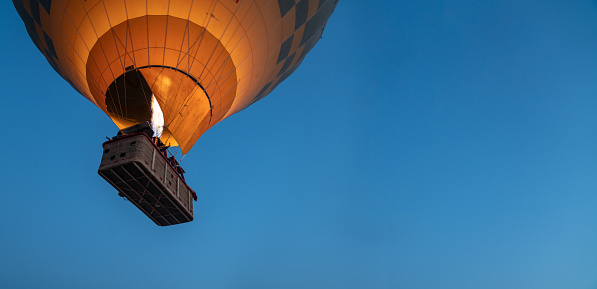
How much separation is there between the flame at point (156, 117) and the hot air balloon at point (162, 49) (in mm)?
19

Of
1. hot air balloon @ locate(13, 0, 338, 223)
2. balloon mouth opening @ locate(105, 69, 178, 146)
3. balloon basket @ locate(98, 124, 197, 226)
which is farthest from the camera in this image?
balloon mouth opening @ locate(105, 69, 178, 146)

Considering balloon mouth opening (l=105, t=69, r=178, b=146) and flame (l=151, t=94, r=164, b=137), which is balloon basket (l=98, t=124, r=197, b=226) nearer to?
flame (l=151, t=94, r=164, b=137)

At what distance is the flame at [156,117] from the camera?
7741 millimetres

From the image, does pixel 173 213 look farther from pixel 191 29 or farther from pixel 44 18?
pixel 44 18

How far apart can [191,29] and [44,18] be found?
3.04m

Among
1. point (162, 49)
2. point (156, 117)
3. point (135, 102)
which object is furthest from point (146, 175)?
point (162, 49)

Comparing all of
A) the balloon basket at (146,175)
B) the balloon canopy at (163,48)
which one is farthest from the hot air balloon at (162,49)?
the balloon basket at (146,175)

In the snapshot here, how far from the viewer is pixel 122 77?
25.2ft

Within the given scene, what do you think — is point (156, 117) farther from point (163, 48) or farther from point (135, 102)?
point (163, 48)

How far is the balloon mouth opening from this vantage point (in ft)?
25.2

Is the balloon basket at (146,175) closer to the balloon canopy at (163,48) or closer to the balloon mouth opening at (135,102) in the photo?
the balloon mouth opening at (135,102)

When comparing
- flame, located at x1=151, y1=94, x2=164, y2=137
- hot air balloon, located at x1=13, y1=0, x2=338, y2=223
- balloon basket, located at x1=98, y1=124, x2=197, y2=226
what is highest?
hot air balloon, located at x1=13, y1=0, x2=338, y2=223

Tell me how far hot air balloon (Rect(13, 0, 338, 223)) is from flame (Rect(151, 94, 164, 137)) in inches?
0.7

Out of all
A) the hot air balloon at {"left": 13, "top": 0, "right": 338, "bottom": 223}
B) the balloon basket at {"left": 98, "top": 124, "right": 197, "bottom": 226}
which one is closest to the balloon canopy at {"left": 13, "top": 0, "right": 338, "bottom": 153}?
the hot air balloon at {"left": 13, "top": 0, "right": 338, "bottom": 223}
